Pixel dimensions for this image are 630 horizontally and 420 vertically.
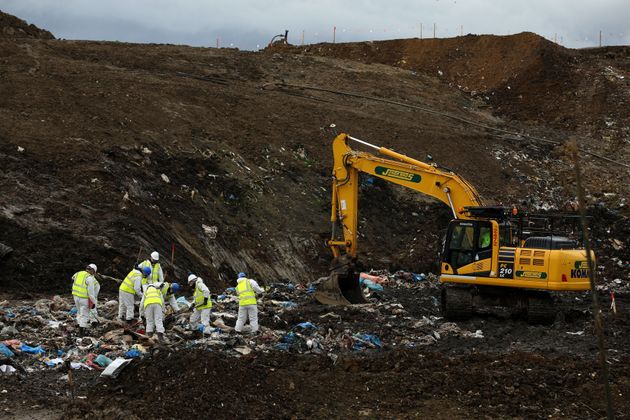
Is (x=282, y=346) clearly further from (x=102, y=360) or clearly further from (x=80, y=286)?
(x=80, y=286)

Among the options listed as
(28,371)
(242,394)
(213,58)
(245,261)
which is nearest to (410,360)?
(242,394)

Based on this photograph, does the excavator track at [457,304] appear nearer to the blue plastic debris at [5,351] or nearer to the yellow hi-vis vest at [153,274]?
the yellow hi-vis vest at [153,274]

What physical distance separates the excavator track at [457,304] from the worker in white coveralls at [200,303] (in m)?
4.88

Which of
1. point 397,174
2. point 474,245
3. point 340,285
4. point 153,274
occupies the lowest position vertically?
point 340,285

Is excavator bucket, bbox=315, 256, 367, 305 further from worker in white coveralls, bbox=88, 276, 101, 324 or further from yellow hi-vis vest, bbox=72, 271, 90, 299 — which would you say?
yellow hi-vis vest, bbox=72, 271, 90, 299

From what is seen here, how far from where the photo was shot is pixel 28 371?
13.2 metres

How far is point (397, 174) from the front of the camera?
1945cm

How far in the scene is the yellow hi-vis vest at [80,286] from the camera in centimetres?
1595

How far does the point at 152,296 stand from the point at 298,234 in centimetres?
993

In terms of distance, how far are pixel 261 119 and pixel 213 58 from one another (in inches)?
289

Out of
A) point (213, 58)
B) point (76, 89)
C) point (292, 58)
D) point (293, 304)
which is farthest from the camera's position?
point (292, 58)

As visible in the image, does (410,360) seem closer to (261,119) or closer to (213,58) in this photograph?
(261,119)

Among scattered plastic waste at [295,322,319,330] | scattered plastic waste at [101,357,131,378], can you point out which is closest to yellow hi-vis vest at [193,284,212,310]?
scattered plastic waste at [295,322,319,330]

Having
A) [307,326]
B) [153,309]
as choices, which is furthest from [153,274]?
[307,326]
